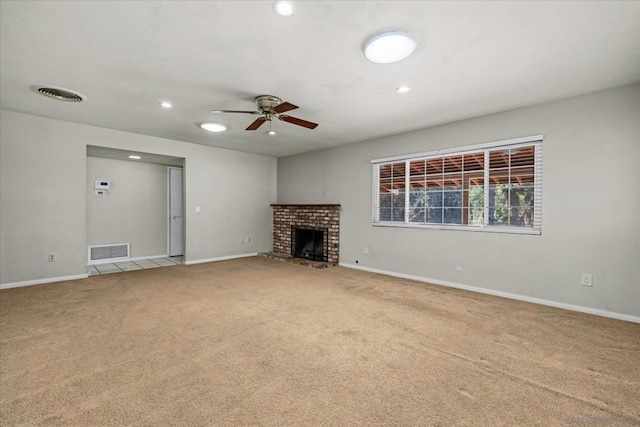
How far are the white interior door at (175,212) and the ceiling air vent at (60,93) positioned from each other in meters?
3.36

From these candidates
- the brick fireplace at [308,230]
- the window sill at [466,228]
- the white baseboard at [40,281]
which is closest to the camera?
the window sill at [466,228]

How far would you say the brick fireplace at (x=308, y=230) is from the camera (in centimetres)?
598

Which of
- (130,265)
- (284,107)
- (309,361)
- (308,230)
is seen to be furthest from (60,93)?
(308,230)

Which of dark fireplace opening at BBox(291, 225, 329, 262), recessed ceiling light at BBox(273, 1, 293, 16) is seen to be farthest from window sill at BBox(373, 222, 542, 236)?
recessed ceiling light at BBox(273, 1, 293, 16)

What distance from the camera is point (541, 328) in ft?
9.24

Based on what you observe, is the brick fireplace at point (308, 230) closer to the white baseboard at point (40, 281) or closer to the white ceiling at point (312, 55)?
the white ceiling at point (312, 55)

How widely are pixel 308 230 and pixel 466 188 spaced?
338 cm

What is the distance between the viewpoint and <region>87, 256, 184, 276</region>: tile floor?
5.27m

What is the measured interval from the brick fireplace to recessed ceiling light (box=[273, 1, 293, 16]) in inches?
164

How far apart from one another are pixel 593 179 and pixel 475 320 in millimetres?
2053

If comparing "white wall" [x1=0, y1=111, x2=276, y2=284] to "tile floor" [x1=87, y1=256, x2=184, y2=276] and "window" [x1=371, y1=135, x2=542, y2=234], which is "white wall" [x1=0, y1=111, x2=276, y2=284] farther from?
"window" [x1=371, y1=135, x2=542, y2=234]

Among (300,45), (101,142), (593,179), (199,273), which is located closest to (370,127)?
(300,45)

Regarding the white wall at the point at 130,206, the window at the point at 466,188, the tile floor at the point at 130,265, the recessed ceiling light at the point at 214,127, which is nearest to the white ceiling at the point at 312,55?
the recessed ceiling light at the point at 214,127

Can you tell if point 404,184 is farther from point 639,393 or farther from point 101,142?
point 101,142
